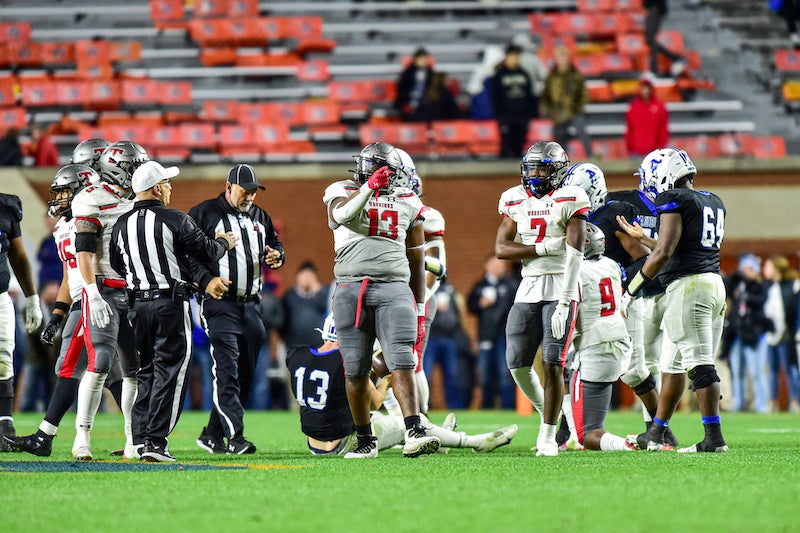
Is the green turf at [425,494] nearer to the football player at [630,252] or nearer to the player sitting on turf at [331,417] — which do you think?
the player sitting on turf at [331,417]

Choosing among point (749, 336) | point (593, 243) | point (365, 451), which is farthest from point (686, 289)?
point (749, 336)

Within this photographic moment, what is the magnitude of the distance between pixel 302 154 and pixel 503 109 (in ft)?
10.2

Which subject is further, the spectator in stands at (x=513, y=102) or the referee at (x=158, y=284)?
the spectator in stands at (x=513, y=102)

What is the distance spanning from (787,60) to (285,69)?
8.53 metres

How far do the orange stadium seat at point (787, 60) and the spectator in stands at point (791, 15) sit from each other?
0.31 m

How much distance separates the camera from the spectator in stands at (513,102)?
17594mm

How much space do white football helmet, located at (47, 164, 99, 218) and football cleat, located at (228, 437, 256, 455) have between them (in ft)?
6.25

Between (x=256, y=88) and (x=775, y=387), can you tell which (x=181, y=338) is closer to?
(x=775, y=387)

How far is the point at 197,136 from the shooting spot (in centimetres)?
1852

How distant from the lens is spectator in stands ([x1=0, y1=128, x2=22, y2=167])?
1745cm

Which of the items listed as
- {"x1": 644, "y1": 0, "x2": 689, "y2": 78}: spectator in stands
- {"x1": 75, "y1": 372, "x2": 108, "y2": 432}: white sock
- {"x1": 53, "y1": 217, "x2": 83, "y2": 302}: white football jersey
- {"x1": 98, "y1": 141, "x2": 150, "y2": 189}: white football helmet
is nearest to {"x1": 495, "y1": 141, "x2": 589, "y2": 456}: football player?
{"x1": 98, "y1": 141, "x2": 150, "y2": 189}: white football helmet

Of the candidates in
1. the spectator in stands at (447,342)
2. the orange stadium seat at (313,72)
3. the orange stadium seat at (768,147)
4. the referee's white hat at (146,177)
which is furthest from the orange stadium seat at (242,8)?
the referee's white hat at (146,177)

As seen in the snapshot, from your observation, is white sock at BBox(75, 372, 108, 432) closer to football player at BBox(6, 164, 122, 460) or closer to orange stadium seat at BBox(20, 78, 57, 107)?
football player at BBox(6, 164, 122, 460)

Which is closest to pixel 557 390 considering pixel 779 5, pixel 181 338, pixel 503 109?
pixel 181 338
